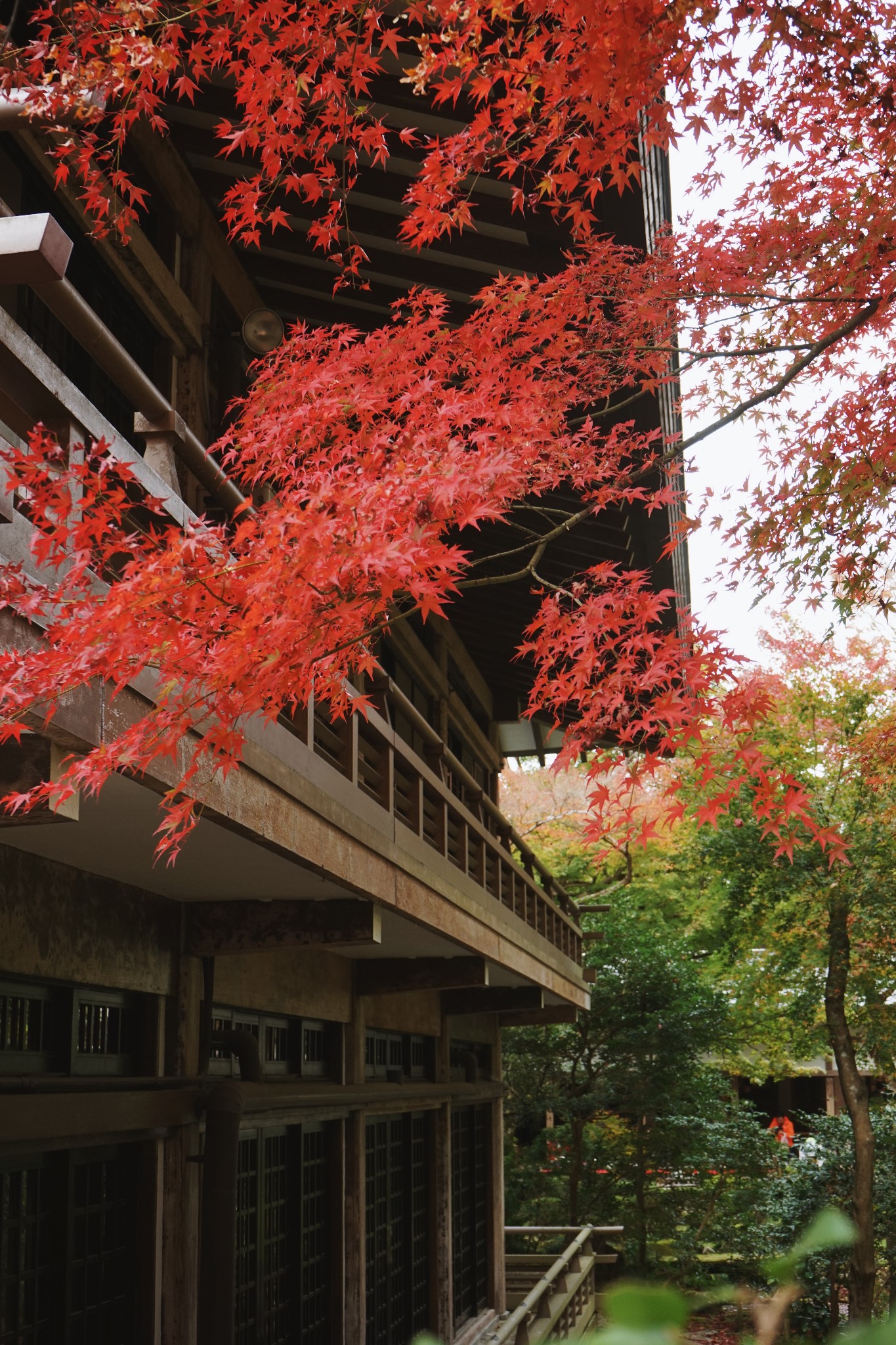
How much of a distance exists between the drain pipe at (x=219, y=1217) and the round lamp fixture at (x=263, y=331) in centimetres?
484

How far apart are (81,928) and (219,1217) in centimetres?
184

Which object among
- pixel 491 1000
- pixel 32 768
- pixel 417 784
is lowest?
pixel 491 1000

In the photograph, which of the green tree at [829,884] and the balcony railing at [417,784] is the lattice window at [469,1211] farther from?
the green tree at [829,884]

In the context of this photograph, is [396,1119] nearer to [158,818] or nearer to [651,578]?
[651,578]

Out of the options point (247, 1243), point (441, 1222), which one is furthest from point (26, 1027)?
point (441, 1222)

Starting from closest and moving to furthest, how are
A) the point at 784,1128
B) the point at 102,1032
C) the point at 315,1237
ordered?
1. the point at 102,1032
2. the point at 315,1237
3. the point at 784,1128

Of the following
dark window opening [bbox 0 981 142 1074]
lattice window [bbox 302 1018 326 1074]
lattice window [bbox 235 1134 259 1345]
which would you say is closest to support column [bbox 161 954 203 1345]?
dark window opening [bbox 0 981 142 1074]

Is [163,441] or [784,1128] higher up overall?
[163,441]

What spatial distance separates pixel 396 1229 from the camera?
11.8 metres

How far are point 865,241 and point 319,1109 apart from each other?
7.13m

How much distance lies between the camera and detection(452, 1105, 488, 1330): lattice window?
46.9ft

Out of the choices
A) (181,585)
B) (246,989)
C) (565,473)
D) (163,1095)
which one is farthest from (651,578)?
(181,585)

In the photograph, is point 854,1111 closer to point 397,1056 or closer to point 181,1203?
point 397,1056

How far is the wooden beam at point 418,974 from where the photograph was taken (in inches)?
416
